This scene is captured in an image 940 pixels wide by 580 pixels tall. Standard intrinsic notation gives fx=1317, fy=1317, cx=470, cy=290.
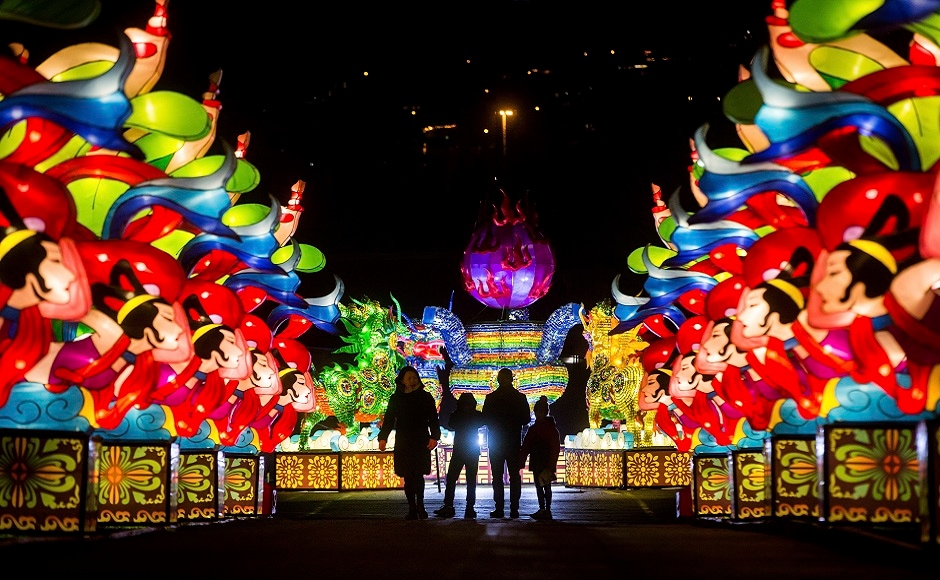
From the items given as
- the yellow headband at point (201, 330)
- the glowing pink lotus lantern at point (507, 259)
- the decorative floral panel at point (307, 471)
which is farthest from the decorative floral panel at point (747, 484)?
the decorative floral panel at point (307, 471)

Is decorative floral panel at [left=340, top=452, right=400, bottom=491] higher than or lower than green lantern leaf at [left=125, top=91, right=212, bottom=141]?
→ lower

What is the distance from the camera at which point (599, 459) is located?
2139cm

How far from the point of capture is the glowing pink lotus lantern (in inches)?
786

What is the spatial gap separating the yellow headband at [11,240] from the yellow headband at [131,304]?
5.52ft

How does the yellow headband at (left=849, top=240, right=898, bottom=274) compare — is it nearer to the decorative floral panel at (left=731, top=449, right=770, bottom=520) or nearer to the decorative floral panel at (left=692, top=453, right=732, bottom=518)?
the decorative floral panel at (left=731, top=449, right=770, bottom=520)

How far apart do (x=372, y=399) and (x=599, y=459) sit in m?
3.99

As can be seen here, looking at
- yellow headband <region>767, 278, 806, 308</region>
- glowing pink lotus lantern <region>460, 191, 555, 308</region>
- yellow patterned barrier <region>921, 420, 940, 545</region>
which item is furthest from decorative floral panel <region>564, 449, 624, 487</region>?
yellow patterned barrier <region>921, 420, 940, 545</region>

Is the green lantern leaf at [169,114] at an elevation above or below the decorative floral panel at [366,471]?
above

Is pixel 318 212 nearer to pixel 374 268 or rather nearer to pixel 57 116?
pixel 374 268

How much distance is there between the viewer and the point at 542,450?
12086mm

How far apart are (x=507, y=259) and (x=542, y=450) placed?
26.4ft

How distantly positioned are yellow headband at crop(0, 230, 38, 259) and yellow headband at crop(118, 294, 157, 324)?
168 centimetres

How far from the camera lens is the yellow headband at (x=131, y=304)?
9039mm

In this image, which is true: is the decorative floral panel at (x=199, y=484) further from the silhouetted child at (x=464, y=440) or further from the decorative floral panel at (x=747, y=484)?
the decorative floral panel at (x=747, y=484)
